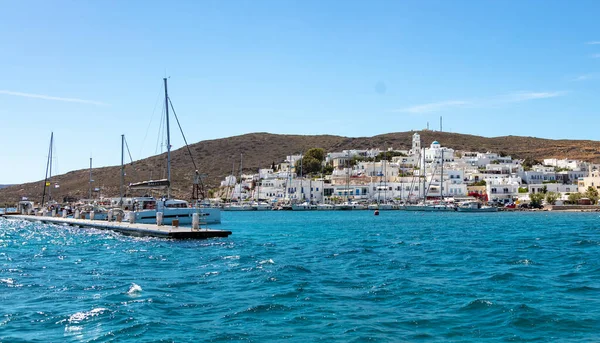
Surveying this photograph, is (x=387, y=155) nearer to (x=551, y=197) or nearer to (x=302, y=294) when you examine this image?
(x=551, y=197)

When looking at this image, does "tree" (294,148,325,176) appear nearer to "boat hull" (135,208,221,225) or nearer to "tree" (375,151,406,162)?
"tree" (375,151,406,162)

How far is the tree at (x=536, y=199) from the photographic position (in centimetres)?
10628

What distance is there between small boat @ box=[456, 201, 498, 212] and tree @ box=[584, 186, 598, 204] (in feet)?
52.6

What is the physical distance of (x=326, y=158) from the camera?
16912 cm

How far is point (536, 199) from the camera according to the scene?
107 metres

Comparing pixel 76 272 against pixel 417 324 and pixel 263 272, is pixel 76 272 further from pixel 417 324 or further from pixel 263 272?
pixel 417 324

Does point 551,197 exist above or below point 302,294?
above

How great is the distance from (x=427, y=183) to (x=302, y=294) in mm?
108779

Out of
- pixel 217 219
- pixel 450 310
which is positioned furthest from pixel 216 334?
pixel 217 219

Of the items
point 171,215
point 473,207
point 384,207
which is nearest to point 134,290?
point 171,215

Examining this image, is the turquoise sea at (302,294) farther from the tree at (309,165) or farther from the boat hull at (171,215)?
the tree at (309,165)

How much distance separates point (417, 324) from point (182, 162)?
18414 centimetres

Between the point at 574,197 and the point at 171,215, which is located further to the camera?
the point at 574,197

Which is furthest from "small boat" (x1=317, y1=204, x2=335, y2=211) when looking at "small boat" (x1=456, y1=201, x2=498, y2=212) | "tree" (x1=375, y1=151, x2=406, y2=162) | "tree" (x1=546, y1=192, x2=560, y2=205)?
"tree" (x1=375, y1=151, x2=406, y2=162)
